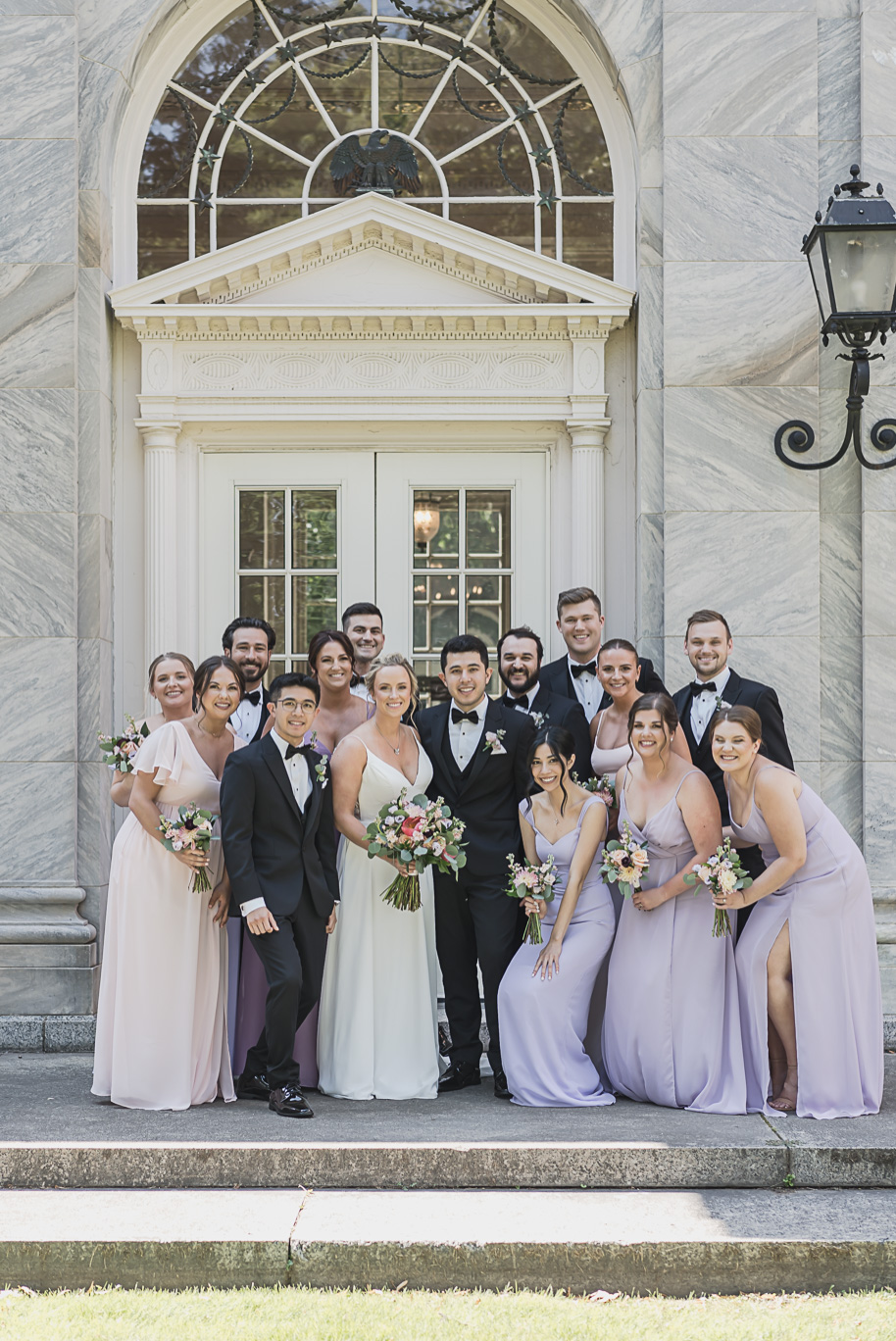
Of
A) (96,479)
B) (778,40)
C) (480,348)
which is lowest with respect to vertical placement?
(96,479)

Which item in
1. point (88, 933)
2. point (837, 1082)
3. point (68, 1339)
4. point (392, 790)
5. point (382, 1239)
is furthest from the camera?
point (88, 933)

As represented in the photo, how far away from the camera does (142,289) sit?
809 cm

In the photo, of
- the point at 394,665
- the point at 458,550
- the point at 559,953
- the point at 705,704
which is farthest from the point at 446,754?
the point at 458,550

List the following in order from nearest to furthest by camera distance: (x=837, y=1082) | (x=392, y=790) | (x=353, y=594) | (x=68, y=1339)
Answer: (x=68, y=1339) < (x=837, y=1082) < (x=392, y=790) < (x=353, y=594)

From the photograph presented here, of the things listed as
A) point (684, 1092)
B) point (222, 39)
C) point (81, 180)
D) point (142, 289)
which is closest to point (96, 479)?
point (142, 289)

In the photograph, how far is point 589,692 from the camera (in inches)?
273

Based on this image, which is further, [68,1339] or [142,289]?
[142,289]

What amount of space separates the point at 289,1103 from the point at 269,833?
1.17m

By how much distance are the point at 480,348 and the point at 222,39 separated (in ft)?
8.36

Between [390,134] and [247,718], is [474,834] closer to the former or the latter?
[247,718]

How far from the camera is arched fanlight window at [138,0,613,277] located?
8375 millimetres

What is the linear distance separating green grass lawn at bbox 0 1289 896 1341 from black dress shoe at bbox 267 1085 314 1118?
4.38 feet

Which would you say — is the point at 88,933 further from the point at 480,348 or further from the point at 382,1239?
the point at 480,348

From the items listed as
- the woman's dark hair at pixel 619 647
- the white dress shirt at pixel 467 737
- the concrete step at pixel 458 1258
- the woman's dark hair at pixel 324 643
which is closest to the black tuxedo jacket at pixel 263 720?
the woman's dark hair at pixel 324 643
